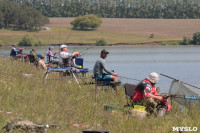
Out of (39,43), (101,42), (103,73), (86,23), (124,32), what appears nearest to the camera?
(103,73)

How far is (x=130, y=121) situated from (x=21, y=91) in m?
2.18

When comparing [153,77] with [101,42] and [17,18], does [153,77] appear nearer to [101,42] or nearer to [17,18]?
[101,42]

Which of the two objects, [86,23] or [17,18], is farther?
[86,23]

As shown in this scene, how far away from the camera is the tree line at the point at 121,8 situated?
130375 mm

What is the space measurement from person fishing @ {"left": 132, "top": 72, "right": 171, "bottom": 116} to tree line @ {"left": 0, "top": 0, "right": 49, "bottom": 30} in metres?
88.3

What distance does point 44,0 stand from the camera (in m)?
142

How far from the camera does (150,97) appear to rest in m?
6.72

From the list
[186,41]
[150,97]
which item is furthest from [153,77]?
[186,41]

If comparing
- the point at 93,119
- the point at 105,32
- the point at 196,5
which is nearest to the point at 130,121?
the point at 93,119

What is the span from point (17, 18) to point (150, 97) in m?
94.9

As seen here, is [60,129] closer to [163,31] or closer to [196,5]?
[163,31]

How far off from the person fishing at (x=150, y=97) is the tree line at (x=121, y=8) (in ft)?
403

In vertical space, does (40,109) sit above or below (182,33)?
above

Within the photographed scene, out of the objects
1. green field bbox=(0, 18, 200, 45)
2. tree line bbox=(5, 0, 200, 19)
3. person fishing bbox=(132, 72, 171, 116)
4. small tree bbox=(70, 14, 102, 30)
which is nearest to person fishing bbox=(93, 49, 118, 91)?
person fishing bbox=(132, 72, 171, 116)
